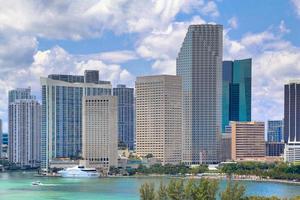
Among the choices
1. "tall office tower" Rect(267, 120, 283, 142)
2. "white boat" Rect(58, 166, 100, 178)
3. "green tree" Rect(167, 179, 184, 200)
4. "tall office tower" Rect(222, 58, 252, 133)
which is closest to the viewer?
"green tree" Rect(167, 179, 184, 200)

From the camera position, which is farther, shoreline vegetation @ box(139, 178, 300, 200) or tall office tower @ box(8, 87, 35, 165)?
tall office tower @ box(8, 87, 35, 165)

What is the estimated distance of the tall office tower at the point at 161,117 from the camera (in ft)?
217

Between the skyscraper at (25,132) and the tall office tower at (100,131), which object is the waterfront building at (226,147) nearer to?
the tall office tower at (100,131)

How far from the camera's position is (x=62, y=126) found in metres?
69.4

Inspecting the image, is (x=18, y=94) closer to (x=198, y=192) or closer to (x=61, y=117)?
(x=61, y=117)

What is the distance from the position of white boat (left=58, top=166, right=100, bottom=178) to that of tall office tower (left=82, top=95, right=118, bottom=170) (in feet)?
7.55

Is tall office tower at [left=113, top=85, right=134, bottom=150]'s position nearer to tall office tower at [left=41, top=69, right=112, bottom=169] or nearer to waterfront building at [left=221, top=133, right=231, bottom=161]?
tall office tower at [left=41, top=69, right=112, bottom=169]

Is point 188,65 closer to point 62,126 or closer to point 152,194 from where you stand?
point 62,126

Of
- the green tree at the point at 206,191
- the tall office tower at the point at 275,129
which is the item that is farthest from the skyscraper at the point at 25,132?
the green tree at the point at 206,191

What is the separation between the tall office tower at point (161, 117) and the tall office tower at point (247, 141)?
6.89 m

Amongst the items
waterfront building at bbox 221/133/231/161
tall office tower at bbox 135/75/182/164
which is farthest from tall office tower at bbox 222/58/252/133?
tall office tower at bbox 135/75/182/164

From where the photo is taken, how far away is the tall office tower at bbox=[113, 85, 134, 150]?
3433 inches

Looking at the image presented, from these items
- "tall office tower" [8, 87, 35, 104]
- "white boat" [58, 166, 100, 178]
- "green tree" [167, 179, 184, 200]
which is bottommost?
"white boat" [58, 166, 100, 178]

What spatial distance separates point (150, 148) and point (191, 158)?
14.8ft
